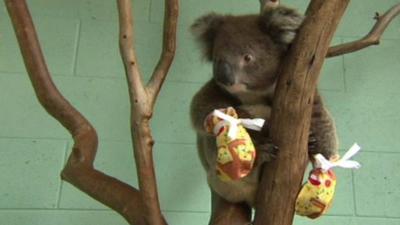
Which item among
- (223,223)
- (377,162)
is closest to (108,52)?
(223,223)

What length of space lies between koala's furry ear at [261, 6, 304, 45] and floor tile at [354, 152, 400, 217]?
0.78m

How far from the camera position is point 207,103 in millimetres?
1406

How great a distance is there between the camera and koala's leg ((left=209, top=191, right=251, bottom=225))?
1217 mm

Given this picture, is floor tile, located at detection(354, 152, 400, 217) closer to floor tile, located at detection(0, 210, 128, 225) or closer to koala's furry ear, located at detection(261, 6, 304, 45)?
koala's furry ear, located at detection(261, 6, 304, 45)

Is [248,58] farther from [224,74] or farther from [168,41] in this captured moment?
[168,41]

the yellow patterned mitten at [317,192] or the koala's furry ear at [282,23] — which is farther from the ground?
the koala's furry ear at [282,23]

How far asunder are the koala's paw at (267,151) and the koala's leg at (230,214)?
0.24 meters

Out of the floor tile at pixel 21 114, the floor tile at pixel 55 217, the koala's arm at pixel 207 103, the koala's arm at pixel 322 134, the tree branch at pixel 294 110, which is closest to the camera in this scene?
the tree branch at pixel 294 110

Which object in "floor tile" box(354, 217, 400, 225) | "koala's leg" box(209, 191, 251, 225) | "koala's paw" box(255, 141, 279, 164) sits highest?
"koala's paw" box(255, 141, 279, 164)

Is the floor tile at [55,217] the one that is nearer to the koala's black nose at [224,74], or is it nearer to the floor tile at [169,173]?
the floor tile at [169,173]

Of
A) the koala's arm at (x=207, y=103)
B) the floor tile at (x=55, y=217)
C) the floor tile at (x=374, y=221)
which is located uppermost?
the koala's arm at (x=207, y=103)

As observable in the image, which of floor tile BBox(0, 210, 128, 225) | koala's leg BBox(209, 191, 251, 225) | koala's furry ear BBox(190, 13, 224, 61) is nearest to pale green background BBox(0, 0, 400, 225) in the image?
floor tile BBox(0, 210, 128, 225)

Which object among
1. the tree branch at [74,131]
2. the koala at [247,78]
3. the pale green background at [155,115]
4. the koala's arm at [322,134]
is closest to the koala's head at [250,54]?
the koala at [247,78]

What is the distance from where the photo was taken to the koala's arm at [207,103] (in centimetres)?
138
